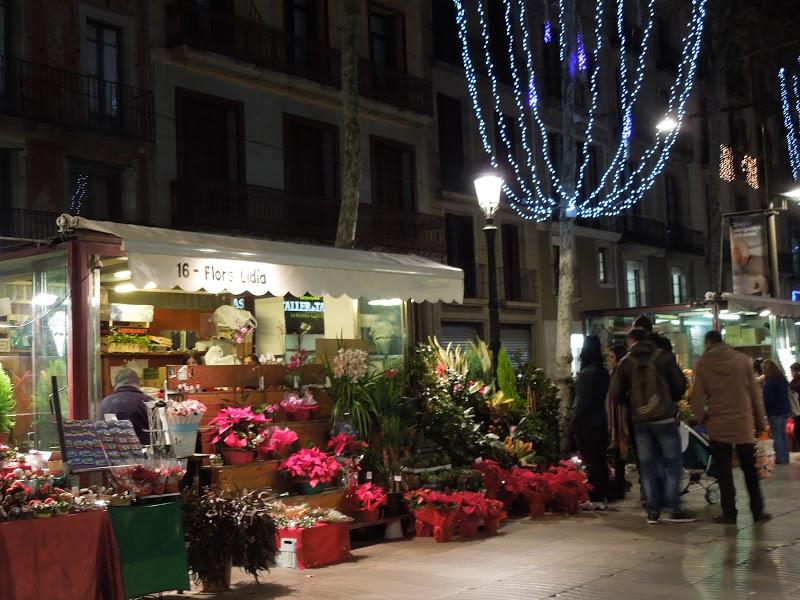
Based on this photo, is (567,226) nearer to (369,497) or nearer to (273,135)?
(273,135)

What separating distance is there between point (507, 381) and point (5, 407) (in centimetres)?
665

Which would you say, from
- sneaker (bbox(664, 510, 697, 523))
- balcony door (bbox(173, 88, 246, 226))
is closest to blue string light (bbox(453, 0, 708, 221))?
balcony door (bbox(173, 88, 246, 226))

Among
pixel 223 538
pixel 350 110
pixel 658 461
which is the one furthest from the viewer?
pixel 350 110

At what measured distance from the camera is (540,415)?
13.4 m

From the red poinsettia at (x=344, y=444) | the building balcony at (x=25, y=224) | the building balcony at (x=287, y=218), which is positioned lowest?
the red poinsettia at (x=344, y=444)

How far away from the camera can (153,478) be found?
7.39m

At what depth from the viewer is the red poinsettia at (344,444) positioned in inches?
397

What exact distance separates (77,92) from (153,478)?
13299 millimetres

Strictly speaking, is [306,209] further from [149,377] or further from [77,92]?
[149,377]

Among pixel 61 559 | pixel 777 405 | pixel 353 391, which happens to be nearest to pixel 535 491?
pixel 353 391

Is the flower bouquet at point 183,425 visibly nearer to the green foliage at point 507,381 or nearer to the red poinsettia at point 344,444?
the red poinsettia at point 344,444

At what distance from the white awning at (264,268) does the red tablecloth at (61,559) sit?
2515 mm

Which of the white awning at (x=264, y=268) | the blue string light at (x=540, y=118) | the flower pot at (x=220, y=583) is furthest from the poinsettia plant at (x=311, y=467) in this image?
the blue string light at (x=540, y=118)

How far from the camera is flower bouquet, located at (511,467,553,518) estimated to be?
11.0 m
